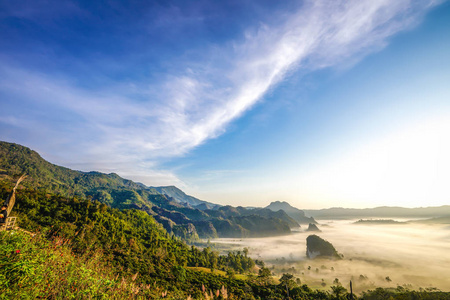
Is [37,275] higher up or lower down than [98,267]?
higher up

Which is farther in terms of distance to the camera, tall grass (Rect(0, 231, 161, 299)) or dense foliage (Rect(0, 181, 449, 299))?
dense foliage (Rect(0, 181, 449, 299))

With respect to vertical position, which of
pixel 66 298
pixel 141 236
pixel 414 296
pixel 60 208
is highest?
pixel 66 298

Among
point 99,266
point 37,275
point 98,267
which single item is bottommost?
point 99,266

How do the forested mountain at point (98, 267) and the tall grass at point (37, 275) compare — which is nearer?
the tall grass at point (37, 275)

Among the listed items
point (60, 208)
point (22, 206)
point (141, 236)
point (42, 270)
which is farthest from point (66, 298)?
point (141, 236)

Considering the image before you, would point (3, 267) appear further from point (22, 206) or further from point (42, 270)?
point (22, 206)

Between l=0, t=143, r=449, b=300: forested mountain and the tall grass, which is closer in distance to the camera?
the tall grass

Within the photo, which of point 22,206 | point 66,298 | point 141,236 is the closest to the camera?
point 66,298

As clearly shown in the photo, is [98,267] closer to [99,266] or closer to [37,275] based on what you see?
[99,266]

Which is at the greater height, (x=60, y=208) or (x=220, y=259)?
(x=60, y=208)

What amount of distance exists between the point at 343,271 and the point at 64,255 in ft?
867

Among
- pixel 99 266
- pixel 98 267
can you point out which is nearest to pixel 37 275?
pixel 98 267

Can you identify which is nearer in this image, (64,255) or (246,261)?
(64,255)

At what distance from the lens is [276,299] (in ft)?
177
